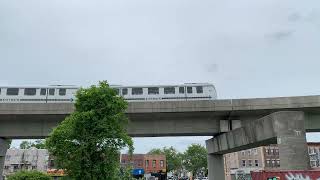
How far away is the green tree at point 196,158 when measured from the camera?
5103 inches

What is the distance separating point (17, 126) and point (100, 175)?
11744 mm

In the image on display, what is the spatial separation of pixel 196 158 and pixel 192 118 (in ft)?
343

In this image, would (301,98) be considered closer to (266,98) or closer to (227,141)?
(266,98)

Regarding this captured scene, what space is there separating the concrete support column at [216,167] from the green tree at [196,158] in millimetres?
100097

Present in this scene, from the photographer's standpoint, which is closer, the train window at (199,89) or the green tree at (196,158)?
the train window at (199,89)

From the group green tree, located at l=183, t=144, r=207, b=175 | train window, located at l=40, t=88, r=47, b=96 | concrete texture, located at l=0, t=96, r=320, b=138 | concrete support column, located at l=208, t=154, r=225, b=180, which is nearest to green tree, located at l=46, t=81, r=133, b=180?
concrete texture, located at l=0, t=96, r=320, b=138

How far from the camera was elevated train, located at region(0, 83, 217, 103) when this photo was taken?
4119 centimetres

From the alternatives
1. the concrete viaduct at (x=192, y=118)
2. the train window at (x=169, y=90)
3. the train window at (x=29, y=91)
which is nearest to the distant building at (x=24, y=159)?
the train window at (x=29, y=91)

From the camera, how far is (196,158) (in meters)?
130

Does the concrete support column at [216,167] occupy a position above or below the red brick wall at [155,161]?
below

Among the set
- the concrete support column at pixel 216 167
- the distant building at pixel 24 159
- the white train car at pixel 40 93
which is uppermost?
the white train car at pixel 40 93

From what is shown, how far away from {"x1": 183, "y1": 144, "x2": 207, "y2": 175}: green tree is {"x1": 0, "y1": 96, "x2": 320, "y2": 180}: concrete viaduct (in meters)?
102

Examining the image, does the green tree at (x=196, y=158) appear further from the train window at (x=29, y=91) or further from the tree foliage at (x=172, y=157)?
the train window at (x=29, y=91)

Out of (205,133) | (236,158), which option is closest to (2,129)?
(205,133)
